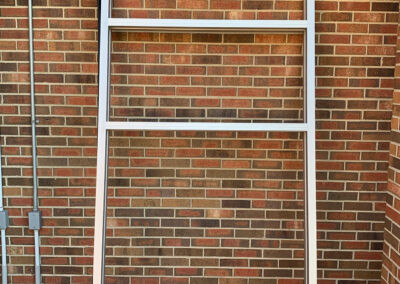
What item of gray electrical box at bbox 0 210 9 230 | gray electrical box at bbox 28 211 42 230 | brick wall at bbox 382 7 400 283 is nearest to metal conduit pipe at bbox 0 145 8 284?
gray electrical box at bbox 0 210 9 230

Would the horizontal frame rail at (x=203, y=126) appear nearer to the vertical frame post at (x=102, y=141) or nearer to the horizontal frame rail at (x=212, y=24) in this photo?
the vertical frame post at (x=102, y=141)

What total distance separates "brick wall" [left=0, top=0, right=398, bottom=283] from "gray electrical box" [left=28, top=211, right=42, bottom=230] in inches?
2.0

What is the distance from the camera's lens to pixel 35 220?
2.57 meters

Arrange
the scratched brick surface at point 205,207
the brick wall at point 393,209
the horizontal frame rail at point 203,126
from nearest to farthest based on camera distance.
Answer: the horizontal frame rail at point 203,126, the brick wall at point 393,209, the scratched brick surface at point 205,207

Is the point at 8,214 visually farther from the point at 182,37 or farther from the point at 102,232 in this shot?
the point at 182,37

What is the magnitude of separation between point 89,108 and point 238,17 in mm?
968

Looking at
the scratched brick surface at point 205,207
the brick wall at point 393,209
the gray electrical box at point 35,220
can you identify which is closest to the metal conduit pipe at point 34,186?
the gray electrical box at point 35,220

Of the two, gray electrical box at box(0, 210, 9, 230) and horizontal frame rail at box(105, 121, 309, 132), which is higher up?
horizontal frame rail at box(105, 121, 309, 132)

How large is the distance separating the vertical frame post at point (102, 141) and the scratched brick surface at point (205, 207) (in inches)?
14.0

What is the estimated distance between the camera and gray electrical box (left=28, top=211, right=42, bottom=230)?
256 cm

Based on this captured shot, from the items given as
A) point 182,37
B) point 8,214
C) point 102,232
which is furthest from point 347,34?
point 8,214

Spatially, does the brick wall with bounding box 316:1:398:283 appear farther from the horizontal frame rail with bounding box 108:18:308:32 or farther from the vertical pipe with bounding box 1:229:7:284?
the vertical pipe with bounding box 1:229:7:284

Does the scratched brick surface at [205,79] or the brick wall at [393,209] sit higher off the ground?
the scratched brick surface at [205,79]

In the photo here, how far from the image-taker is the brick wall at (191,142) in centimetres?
241
